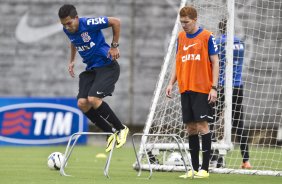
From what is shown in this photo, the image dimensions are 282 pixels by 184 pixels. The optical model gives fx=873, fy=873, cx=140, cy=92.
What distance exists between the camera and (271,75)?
63.2ft

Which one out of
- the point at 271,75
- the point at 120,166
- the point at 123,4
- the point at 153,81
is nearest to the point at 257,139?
the point at 271,75

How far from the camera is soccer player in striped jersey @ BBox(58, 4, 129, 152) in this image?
10742mm

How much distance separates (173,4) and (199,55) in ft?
33.3

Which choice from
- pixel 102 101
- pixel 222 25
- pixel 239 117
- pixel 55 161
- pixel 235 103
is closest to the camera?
pixel 102 101

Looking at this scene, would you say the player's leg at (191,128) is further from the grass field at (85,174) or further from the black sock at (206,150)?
the grass field at (85,174)

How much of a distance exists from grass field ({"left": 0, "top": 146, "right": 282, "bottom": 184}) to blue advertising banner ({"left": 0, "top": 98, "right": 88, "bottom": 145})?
3.27 metres

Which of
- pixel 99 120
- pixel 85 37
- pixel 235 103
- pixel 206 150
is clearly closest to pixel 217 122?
pixel 235 103

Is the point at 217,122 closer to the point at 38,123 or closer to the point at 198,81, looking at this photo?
the point at 198,81

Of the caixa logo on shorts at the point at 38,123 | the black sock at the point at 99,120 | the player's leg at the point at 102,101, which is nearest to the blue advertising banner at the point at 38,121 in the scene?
the caixa logo on shorts at the point at 38,123

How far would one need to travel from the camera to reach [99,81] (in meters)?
10.9

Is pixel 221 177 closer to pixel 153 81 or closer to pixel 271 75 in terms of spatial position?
pixel 271 75

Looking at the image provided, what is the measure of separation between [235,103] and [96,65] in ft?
9.33

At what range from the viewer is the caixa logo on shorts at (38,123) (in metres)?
19.1

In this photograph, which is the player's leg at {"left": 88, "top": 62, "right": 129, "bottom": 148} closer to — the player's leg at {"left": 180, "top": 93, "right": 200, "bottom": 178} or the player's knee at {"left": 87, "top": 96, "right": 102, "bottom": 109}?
the player's knee at {"left": 87, "top": 96, "right": 102, "bottom": 109}
